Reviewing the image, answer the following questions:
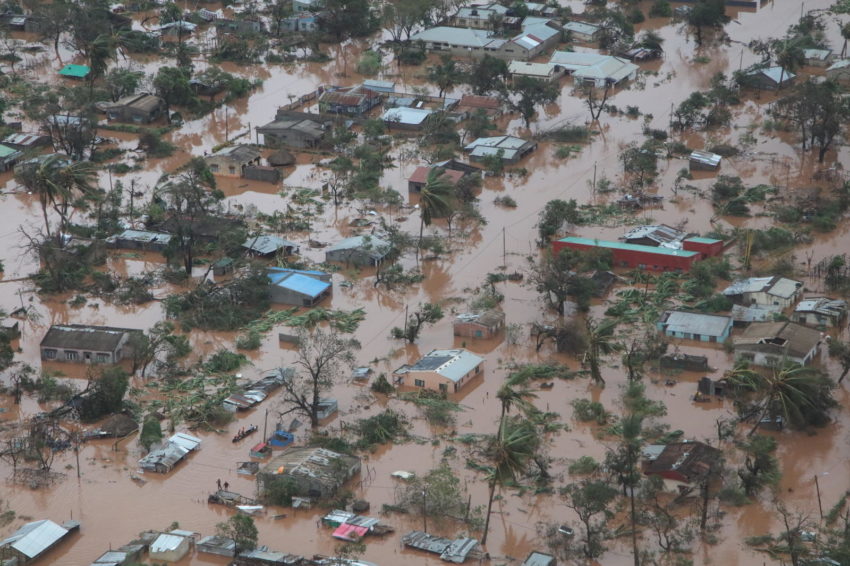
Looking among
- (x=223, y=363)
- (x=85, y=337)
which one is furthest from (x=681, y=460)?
(x=85, y=337)

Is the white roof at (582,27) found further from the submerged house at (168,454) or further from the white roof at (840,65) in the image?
the submerged house at (168,454)

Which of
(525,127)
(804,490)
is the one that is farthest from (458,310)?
(525,127)

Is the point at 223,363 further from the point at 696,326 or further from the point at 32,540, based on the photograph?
the point at 696,326

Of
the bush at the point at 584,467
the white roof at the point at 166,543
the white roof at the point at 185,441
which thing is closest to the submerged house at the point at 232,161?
the white roof at the point at 185,441

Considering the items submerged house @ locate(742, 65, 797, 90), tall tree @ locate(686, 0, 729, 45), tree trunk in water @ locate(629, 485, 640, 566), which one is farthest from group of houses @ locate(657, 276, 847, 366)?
tall tree @ locate(686, 0, 729, 45)

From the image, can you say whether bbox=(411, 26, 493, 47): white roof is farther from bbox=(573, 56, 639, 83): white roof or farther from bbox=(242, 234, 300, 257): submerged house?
bbox=(242, 234, 300, 257): submerged house
